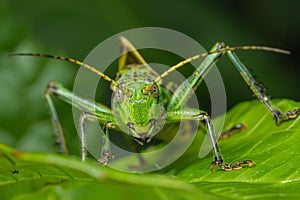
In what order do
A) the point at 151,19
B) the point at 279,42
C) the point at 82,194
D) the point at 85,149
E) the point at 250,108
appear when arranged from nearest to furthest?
the point at 82,194 → the point at 85,149 → the point at 250,108 → the point at 279,42 → the point at 151,19

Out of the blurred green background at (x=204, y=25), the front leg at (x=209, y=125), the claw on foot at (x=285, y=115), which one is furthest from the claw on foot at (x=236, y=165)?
the blurred green background at (x=204, y=25)

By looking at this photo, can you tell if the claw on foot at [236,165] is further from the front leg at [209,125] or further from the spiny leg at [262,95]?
the spiny leg at [262,95]

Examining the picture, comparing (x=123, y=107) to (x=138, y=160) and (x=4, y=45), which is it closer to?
(x=138, y=160)

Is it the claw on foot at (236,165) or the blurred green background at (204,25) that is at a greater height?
the blurred green background at (204,25)

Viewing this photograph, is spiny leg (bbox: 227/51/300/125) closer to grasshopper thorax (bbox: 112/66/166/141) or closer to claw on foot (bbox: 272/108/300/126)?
claw on foot (bbox: 272/108/300/126)

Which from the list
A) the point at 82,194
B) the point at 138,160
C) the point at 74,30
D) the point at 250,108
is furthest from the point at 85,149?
the point at 74,30

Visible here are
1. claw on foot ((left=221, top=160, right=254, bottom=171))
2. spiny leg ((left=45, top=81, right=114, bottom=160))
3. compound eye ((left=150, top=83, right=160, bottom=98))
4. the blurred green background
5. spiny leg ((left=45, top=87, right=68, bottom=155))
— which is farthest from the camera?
the blurred green background

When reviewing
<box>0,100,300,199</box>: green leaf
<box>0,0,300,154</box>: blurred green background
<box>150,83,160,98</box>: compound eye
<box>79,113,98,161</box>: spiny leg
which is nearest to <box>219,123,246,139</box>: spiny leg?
<box>0,100,300,199</box>: green leaf
